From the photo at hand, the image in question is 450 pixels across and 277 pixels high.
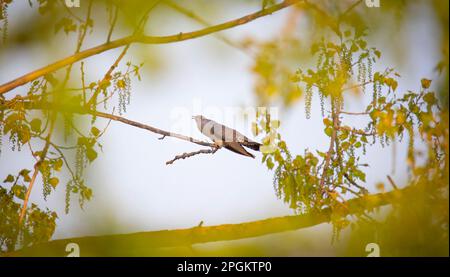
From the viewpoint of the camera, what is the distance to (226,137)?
76.7 inches

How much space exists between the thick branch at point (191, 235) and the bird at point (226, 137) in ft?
1.15

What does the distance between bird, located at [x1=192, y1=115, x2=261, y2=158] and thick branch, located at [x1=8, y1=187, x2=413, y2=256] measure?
1.15 feet

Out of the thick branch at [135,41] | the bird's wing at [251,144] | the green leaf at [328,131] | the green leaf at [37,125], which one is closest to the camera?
the thick branch at [135,41]

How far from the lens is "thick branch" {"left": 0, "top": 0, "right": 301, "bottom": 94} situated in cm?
96

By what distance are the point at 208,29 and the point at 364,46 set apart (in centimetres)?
84

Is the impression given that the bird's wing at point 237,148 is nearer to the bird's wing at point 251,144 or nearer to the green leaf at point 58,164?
the bird's wing at point 251,144

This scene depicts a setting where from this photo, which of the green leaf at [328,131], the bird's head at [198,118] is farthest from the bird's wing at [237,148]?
the green leaf at [328,131]

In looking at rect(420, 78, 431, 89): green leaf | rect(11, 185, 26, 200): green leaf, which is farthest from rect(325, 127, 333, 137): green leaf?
rect(11, 185, 26, 200): green leaf

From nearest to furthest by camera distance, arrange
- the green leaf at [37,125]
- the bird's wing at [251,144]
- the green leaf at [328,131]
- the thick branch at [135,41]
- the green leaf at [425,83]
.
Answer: the thick branch at [135,41], the green leaf at [37,125], the green leaf at [425,83], the bird's wing at [251,144], the green leaf at [328,131]

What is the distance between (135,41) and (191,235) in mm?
1003

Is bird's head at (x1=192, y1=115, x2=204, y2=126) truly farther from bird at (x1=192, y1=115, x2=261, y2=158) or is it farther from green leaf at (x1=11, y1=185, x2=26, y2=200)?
green leaf at (x1=11, y1=185, x2=26, y2=200)

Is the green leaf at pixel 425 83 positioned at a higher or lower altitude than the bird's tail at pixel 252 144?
higher

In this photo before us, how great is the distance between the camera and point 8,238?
1.88 metres

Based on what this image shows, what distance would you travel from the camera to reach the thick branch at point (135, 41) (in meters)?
0.96
